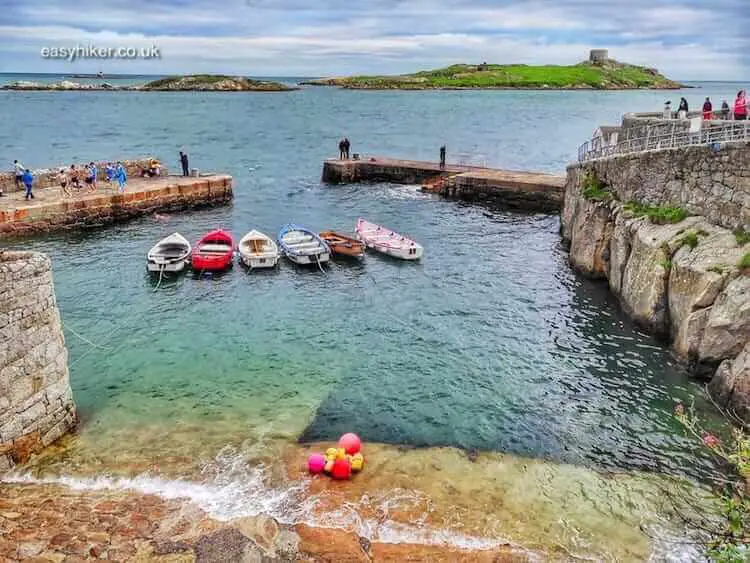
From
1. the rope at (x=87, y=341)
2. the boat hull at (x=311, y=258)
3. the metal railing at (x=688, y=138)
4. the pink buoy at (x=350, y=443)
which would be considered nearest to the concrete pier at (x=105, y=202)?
the rope at (x=87, y=341)

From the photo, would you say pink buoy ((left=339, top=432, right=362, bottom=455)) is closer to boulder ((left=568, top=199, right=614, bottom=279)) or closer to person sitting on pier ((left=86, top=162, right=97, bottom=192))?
boulder ((left=568, top=199, right=614, bottom=279))

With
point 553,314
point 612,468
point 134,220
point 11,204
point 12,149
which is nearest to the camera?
point 612,468

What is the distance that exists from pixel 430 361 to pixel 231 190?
1183 inches

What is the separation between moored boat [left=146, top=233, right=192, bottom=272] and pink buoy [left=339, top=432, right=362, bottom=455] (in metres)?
16.7

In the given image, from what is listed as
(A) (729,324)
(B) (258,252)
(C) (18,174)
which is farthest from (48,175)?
(A) (729,324)

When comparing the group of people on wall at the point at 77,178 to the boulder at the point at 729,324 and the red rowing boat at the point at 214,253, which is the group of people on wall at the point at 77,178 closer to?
the red rowing boat at the point at 214,253

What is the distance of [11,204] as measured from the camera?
3428 cm

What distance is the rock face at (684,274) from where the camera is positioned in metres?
16.4

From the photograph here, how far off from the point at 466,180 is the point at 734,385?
3097 centimetres

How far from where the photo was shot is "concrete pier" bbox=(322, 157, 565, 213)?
Answer: 4166 centimetres

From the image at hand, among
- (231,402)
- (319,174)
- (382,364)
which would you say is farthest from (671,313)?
(319,174)

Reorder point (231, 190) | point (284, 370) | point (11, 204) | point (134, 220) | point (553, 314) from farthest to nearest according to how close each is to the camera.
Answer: point (231, 190), point (134, 220), point (11, 204), point (553, 314), point (284, 370)

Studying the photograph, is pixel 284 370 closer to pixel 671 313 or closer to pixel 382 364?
pixel 382 364

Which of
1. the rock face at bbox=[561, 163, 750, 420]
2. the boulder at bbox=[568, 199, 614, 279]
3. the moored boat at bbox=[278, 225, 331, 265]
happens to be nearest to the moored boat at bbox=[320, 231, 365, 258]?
the moored boat at bbox=[278, 225, 331, 265]
